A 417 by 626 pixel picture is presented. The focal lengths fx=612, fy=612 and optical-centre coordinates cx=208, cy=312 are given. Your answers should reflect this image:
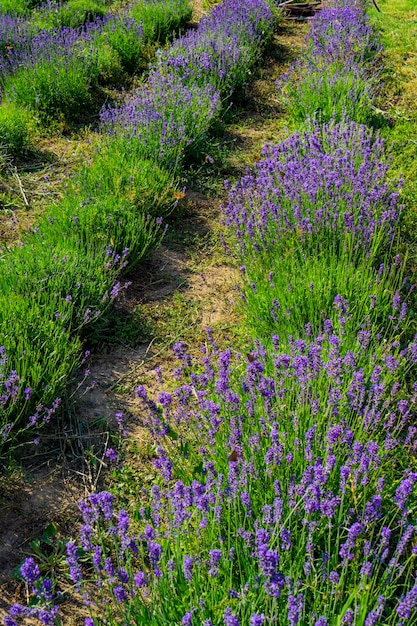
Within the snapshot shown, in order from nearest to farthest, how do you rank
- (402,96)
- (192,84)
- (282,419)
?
(282,419), (192,84), (402,96)

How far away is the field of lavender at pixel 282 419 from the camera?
5.68 ft

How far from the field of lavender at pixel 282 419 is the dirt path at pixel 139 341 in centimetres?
16

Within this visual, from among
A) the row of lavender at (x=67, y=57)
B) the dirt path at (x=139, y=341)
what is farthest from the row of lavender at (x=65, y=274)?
the row of lavender at (x=67, y=57)

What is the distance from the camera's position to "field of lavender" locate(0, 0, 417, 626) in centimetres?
173

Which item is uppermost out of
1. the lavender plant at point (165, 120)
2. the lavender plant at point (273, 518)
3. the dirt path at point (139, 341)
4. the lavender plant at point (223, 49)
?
the lavender plant at point (223, 49)

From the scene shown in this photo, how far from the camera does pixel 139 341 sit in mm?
3588

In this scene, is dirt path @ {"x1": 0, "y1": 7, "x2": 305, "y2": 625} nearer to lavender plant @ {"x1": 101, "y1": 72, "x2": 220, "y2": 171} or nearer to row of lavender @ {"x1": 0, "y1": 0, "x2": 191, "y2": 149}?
lavender plant @ {"x1": 101, "y1": 72, "x2": 220, "y2": 171}

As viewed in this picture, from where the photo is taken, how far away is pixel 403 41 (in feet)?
27.9

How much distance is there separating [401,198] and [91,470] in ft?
10.3

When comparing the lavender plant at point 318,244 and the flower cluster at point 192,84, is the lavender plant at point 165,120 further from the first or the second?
the lavender plant at point 318,244

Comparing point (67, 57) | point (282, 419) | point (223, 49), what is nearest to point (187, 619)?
point (282, 419)

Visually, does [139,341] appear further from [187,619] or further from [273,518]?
[187,619]

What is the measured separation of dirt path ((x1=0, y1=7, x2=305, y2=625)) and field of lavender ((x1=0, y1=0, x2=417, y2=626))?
16cm

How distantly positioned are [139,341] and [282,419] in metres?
1.44
